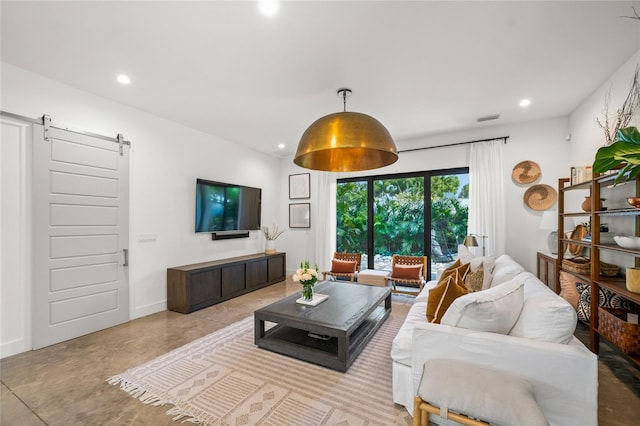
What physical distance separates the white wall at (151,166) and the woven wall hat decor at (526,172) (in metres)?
4.80

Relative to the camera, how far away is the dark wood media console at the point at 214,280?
152 inches

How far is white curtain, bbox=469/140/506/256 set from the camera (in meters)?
4.29

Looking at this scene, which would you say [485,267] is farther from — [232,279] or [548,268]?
[232,279]

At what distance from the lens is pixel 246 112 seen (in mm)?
3820

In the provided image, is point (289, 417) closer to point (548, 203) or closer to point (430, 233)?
point (430, 233)

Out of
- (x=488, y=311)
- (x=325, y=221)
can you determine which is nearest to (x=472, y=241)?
(x=325, y=221)

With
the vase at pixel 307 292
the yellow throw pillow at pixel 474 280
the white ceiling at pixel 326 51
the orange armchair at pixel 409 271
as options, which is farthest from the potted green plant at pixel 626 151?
the orange armchair at pixel 409 271

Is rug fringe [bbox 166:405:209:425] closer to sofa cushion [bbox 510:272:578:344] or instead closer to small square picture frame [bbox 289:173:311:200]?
sofa cushion [bbox 510:272:578:344]

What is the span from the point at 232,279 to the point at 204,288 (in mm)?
550

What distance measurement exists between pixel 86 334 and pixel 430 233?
5.10 metres

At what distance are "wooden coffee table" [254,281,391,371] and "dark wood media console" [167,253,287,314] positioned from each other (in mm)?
1596

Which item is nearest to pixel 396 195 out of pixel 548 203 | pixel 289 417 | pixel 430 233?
pixel 430 233

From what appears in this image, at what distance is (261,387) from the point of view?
212 cm

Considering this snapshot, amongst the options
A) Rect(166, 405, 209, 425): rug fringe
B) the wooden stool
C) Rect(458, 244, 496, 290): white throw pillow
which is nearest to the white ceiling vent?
Rect(458, 244, 496, 290): white throw pillow
